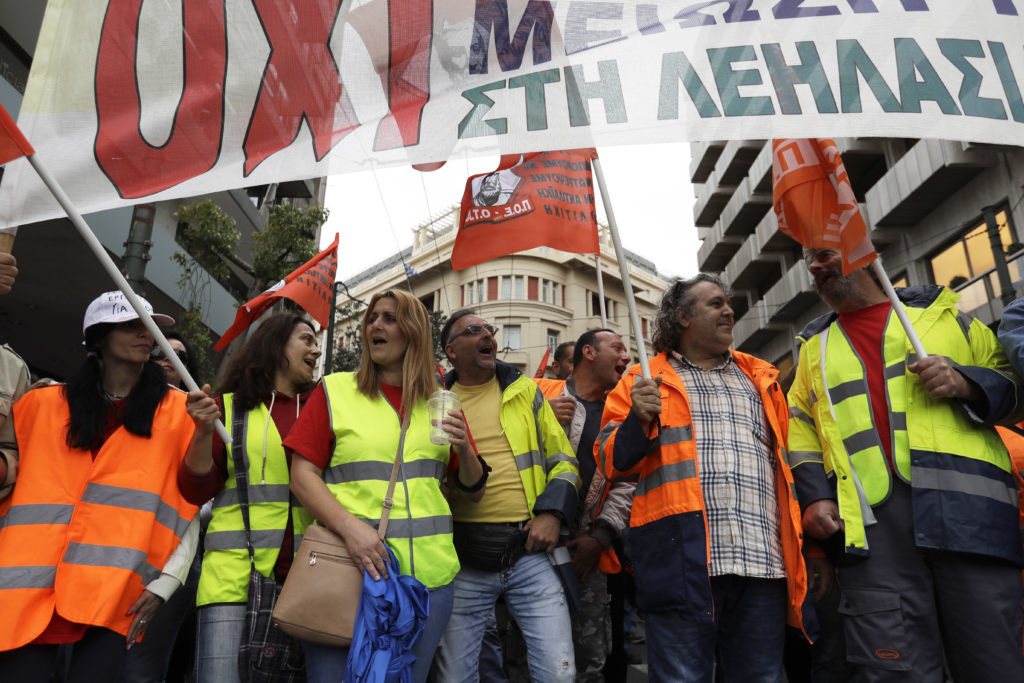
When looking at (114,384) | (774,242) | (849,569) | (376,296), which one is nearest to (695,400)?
(849,569)

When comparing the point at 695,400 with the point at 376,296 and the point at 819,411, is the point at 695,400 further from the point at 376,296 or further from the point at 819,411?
the point at 376,296

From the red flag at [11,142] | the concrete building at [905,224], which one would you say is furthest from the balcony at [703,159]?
the red flag at [11,142]

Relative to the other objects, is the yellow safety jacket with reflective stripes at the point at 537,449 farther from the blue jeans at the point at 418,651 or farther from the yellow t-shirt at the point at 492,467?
the blue jeans at the point at 418,651

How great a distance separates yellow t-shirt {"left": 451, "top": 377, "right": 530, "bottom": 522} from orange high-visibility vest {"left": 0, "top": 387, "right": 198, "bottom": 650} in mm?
1243

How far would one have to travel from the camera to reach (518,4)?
8.80 ft

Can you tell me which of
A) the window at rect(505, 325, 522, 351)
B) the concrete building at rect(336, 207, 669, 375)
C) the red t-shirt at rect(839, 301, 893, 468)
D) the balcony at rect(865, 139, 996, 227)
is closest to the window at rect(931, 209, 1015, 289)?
the balcony at rect(865, 139, 996, 227)

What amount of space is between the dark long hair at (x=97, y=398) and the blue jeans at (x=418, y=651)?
114cm

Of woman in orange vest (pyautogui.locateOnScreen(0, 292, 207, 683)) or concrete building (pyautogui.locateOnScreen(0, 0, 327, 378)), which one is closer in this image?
woman in orange vest (pyautogui.locateOnScreen(0, 292, 207, 683))

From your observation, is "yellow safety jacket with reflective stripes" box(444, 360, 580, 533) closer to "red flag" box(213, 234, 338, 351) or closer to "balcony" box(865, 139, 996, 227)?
"red flag" box(213, 234, 338, 351)

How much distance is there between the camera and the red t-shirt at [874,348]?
Answer: 9.24 ft

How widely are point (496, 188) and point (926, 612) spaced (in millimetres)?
2788

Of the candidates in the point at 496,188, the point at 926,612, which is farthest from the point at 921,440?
the point at 496,188

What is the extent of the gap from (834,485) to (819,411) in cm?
32

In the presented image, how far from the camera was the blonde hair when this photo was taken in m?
2.87
